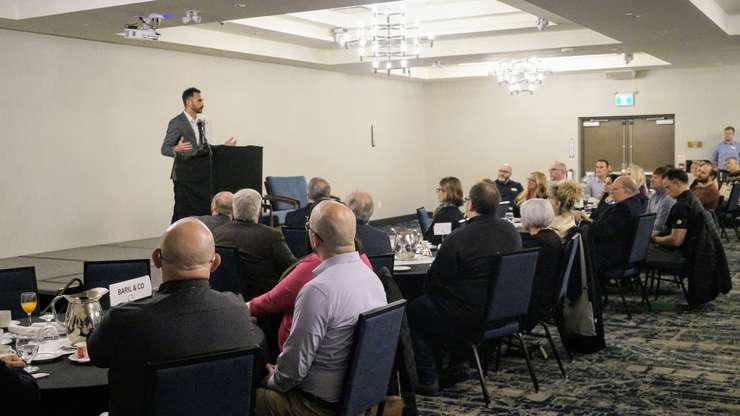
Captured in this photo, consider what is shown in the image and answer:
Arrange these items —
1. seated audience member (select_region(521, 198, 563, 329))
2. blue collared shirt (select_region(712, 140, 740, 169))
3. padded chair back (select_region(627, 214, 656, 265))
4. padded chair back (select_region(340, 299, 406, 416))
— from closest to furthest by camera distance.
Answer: padded chair back (select_region(340, 299, 406, 416))
seated audience member (select_region(521, 198, 563, 329))
padded chair back (select_region(627, 214, 656, 265))
blue collared shirt (select_region(712, 140, 740, 169))

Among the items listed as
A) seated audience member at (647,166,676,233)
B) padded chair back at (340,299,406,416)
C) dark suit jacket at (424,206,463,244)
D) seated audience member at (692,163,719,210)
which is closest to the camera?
padded chair back at (340,299,406,416)

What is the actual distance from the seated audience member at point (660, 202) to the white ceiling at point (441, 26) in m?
1.86

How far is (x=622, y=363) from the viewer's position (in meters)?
6.06

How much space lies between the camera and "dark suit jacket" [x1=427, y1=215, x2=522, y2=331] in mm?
5027

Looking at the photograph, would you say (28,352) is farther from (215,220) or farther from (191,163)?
(191,163)

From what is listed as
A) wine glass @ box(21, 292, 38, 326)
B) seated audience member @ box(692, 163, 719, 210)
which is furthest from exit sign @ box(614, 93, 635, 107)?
wine glass @ box(21, 292, 38, 326)

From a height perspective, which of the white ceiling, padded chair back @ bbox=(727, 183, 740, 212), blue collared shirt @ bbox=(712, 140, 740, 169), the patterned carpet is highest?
the white ceiling

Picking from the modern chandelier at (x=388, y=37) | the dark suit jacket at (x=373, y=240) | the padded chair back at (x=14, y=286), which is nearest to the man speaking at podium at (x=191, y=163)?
the dark suit jacket at (x=373, y=240)

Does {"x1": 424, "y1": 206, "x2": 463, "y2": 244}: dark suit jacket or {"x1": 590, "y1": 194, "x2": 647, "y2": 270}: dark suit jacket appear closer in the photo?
{"x1": 590, "y1": 194, "x2": 647, "y2": 270}: dark suit jacket

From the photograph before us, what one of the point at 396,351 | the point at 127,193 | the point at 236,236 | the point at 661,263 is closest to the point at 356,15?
the point at 127,193

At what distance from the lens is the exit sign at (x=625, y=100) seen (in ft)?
59.2

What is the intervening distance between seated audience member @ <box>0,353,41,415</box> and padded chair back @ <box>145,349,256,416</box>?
0.57 m

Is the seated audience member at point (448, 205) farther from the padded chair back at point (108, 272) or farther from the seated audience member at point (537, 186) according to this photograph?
the padded chair back at point (108, 272)

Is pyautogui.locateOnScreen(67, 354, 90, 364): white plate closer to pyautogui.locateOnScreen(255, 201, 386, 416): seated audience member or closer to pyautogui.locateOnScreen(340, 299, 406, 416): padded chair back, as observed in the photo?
pyautogui.locateOnScreen(255, 201, 386, 416): seated audience member
